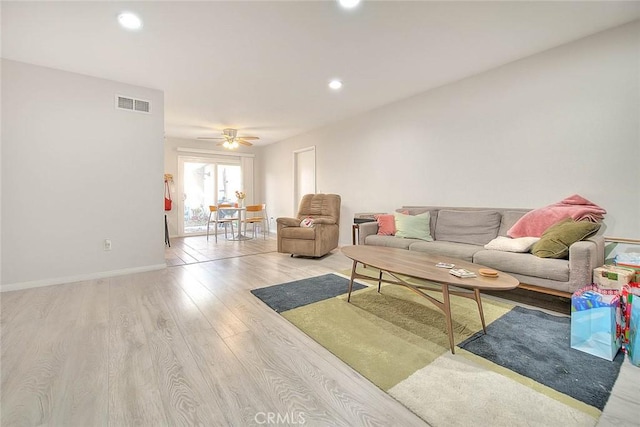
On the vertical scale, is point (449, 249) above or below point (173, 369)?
above

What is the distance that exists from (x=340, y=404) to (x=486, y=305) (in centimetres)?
180

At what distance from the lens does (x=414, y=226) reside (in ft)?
11.3

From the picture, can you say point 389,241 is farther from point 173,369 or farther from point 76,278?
point 76,278

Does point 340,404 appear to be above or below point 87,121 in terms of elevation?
below

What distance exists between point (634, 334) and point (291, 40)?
129 inches

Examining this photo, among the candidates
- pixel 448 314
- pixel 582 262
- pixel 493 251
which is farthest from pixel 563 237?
pixel 448 314

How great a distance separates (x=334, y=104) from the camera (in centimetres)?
427

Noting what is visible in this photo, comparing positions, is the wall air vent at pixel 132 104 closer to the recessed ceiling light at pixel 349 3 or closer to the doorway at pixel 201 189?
the recessed ceiling light at pixel 349 3

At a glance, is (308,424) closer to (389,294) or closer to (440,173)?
(389,294)

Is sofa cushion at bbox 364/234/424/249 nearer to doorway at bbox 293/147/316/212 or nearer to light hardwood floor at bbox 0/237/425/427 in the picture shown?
light hardwood floor at bbox 0/237/425/427

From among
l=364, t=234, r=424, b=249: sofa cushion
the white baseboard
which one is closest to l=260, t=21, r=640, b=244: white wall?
l=364, t=234, r=424, b=249: sofa cushion

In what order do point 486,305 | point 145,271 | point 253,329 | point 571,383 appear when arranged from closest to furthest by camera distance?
point 571,383 → point 253,329 → point 486,305 → point 145,271

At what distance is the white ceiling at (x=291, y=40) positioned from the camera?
6.80 ft

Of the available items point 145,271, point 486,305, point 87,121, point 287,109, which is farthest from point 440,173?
point 87,121
